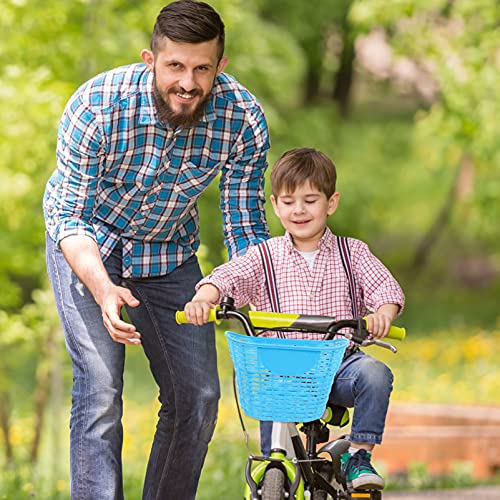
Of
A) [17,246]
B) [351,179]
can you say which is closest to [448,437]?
[17,246]

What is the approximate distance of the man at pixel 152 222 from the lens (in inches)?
158

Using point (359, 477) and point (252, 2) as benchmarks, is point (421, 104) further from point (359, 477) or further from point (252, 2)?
point (359, 477)

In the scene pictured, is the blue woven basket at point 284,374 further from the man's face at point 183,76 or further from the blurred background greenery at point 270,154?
the blurred background greenery at point 270,154

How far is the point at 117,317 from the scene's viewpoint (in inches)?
143

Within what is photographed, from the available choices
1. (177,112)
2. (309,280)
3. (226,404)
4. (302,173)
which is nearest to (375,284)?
(309,280)

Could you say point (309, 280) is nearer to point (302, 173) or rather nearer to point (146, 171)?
point (302, 173)

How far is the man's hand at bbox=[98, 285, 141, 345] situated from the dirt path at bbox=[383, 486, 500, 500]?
4161 millimetres

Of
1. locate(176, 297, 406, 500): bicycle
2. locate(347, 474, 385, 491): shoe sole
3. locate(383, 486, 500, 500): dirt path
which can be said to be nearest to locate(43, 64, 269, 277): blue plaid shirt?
locate(176, 297, 406, 500): bicycle

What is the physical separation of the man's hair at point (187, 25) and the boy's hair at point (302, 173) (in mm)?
509

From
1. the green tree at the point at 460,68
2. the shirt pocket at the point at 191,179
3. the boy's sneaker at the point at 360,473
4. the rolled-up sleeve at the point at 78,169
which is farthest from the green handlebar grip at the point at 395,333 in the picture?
the green tree at the point at 460,68

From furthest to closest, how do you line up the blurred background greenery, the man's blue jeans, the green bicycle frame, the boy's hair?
the blurred background greenery → the boy's hair → the man's blue jeans → the green bicycle frame

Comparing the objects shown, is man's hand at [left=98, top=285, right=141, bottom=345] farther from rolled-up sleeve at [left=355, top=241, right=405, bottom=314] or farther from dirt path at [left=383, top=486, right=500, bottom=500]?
dirt path at [left=383, top=486, right=500, bottom=500]

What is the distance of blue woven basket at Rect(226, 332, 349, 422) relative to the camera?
353 cm

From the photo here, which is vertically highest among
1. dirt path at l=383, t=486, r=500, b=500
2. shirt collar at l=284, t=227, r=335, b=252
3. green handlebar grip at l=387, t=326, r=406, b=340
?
shirt collar at l=284, t=227, r=335, b=252
